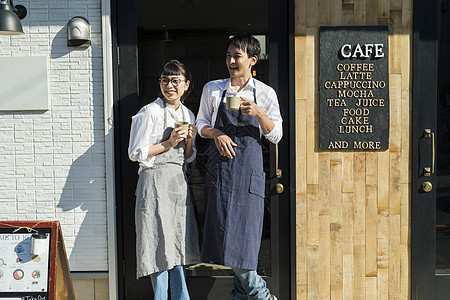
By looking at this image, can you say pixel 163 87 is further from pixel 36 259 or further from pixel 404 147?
pixel 404 147

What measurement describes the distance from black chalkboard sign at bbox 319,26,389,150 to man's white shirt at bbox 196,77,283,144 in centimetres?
51

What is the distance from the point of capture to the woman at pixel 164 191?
388 cm

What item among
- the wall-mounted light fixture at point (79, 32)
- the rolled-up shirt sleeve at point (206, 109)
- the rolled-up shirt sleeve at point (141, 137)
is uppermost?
the wall-mounted light fixture at point (79, 32)

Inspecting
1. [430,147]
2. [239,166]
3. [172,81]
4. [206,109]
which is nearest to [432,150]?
[430,147]

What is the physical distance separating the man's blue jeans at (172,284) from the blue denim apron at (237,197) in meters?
0.28

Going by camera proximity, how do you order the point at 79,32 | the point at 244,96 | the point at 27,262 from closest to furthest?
the point at 27,262 → the point at 244,96 → the point at 79,32

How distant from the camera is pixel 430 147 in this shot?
169 inches

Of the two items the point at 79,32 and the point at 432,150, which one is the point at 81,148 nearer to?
the point at 79,32

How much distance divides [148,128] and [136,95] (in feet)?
1.94


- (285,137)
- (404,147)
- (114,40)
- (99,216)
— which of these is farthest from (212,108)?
(404,147)

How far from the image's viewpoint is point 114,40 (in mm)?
4324

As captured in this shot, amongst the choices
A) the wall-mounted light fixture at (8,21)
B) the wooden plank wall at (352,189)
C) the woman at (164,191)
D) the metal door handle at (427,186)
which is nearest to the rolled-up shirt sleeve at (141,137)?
the woman at (164,191)

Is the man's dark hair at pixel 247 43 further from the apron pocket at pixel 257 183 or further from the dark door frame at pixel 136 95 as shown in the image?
the apron pocket at pixel 257 183

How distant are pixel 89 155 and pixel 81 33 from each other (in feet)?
3.11
